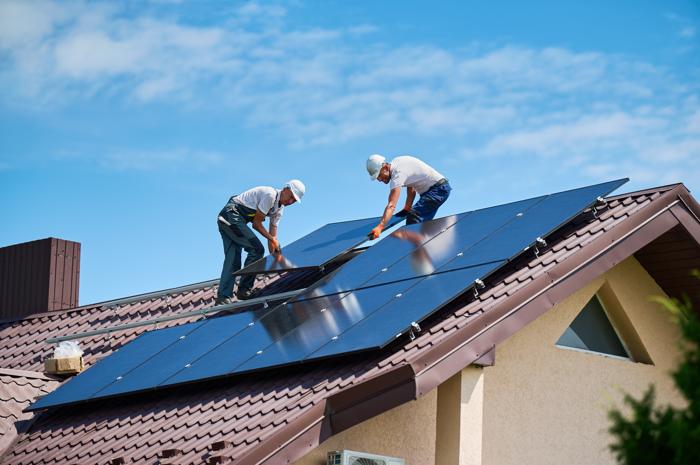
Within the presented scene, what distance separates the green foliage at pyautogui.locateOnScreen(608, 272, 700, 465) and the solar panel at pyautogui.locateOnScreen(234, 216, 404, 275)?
8126 mm

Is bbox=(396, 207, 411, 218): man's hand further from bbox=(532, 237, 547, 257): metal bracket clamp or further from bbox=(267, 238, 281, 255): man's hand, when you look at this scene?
bbox=(532, 237, 547, 257): metal bracket clamp

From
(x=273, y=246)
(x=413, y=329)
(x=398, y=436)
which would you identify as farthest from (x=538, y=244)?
(x=273, y=246)

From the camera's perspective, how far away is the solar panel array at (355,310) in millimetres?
11148

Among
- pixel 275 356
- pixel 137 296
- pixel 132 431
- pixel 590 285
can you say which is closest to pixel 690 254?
pixel 590 285

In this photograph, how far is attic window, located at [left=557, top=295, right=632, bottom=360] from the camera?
1248 centimetres

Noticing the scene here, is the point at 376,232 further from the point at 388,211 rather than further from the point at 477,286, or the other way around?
the point at 477,286

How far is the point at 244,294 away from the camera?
14.8 meters

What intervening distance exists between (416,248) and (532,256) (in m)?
1.61

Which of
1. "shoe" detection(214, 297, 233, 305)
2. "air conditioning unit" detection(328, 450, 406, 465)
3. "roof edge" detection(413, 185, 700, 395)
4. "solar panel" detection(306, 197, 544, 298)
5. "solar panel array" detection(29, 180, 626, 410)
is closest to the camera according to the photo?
"roof edge" detection(413, 185, 700, 395)

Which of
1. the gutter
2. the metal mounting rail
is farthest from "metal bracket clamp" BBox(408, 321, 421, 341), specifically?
the metal mounting rail

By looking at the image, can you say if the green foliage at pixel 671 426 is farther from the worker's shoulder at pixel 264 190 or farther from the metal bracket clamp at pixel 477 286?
the worker's shoulder at pixel 264 190

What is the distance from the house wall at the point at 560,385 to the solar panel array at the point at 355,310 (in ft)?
3.07

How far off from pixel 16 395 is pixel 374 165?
5282 millimetres

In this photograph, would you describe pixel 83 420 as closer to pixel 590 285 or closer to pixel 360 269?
pixel 360 269
